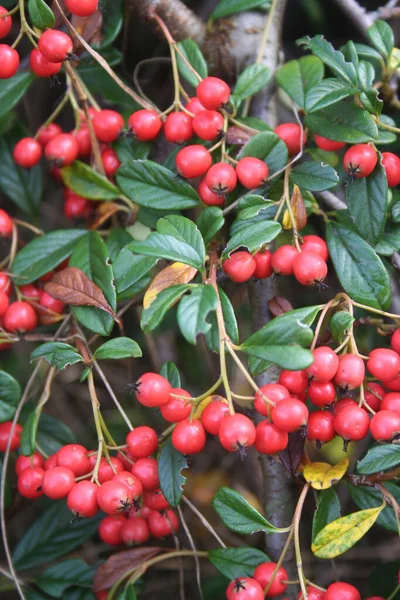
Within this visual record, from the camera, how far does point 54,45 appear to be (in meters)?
1.06

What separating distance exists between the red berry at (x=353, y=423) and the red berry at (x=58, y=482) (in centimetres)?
47

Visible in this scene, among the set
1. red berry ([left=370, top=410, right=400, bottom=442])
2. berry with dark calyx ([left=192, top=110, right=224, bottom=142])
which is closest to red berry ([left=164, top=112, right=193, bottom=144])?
berry with dark calyx ([left=192, top=110, right=224, bottom=142])

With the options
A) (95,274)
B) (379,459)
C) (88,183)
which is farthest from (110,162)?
(379,459)

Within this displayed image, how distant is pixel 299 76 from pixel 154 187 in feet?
1.43

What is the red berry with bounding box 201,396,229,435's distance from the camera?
3.10 ft

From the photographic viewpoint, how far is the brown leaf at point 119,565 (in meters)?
1.21

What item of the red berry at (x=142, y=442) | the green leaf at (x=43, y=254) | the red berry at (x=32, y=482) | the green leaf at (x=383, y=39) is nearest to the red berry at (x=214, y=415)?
the red berry at (x=142, y=442)

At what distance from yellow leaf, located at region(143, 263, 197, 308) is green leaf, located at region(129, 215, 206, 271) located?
0.24 ft

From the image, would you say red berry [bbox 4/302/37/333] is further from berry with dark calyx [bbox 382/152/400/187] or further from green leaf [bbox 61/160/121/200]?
berry with dark calyx [bbox 382/152/400/187]

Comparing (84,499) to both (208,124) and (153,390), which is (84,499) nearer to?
(153,390)

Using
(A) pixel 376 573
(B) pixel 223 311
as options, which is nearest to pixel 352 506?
(A) pixel 376 573

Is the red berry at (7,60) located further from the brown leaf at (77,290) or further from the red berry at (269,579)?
the red berry at (269,579)

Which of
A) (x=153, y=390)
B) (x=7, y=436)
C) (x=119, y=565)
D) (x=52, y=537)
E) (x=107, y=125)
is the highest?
(x=107, y=125)

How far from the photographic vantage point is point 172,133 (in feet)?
3.90
